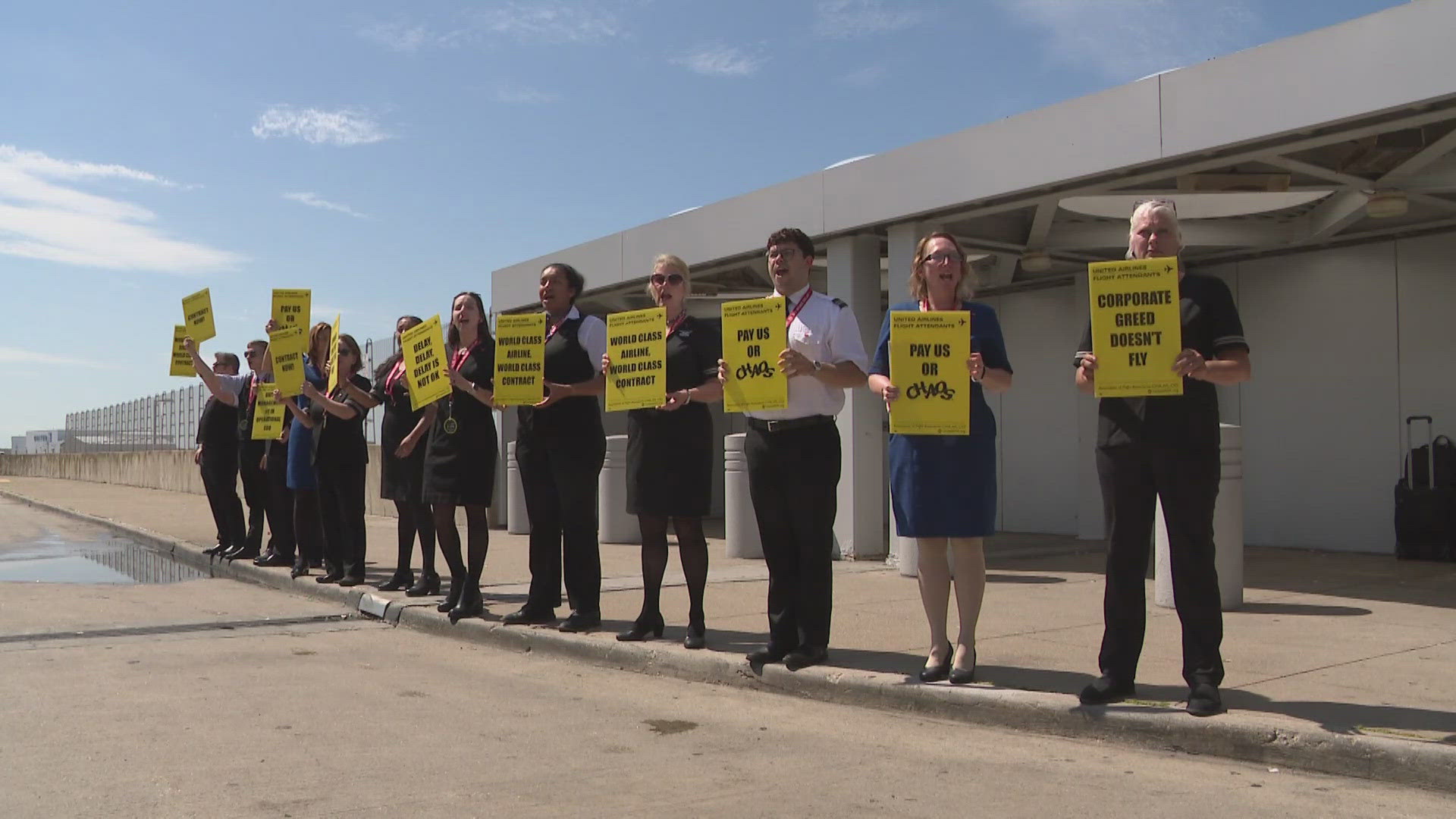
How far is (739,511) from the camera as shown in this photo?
11.6 meters

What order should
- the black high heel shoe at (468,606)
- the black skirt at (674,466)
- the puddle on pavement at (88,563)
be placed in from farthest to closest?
the puddle on pavement at (88,563), the black high heel shoe at (468,606), the black skirt at (674,466)

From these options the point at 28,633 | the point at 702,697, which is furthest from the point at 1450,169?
the point at 28,633

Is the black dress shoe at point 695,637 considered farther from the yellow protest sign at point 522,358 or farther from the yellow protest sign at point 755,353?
the yellow protest sign at point 522,358

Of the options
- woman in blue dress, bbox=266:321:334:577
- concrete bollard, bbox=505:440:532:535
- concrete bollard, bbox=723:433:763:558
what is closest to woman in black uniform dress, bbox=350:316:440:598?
woman in blue dress, bbox=266:321:334:577

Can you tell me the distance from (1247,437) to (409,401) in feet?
28.8

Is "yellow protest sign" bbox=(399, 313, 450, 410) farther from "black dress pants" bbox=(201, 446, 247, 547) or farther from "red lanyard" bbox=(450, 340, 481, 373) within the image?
"black dress pants" bbox=(201, 446, 247, 547)

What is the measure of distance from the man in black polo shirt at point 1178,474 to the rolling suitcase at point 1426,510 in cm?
711

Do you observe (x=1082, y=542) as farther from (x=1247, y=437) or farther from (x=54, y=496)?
(x=54, y=496)

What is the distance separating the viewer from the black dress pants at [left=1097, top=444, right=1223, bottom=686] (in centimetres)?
473

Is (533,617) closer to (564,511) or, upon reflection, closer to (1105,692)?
(564,511)

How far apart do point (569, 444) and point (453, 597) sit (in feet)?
5.37

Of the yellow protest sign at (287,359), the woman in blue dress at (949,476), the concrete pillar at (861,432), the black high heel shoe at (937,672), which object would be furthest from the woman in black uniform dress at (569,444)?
the concrete pillar at (861,432)

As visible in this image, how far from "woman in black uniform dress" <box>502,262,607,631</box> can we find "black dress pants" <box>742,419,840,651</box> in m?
1.36

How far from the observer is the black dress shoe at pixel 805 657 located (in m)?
5.84
